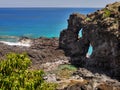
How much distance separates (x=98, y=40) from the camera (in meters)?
80.9

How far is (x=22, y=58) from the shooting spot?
2753 centimetres

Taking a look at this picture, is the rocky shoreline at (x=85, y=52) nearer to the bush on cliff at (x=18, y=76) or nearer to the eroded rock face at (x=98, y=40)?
the eroded rock face at (x=98, y=40)

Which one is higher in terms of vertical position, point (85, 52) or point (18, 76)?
point (18, 76)

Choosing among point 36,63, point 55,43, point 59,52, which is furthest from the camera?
point 55,43

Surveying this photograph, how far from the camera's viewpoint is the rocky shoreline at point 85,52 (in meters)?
71.1

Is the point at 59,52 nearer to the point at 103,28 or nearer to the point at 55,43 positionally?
the point at 55,43

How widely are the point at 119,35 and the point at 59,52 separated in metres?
26.6

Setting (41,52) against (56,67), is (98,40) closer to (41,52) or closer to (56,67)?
(56,67)

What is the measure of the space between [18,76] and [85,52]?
66.9 m

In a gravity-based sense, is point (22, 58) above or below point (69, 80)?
above

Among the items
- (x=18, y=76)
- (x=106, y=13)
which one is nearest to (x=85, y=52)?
(x=106, y=13)

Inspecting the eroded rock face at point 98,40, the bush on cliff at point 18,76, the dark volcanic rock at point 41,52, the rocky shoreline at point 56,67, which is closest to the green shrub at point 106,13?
the eroded rock face at point 98,40

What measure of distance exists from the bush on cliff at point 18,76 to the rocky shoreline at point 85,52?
32.6m

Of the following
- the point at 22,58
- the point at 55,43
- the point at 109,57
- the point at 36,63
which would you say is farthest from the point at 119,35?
the point at 22,58
